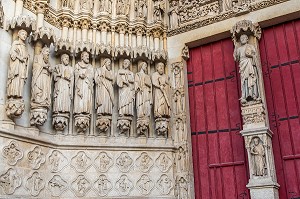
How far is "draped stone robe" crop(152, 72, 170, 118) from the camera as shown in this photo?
6.80m

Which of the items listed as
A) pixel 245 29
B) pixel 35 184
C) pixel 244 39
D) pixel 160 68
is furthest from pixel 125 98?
pixel 245 29

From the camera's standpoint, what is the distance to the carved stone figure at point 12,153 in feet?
17.4

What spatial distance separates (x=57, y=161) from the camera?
6129mm

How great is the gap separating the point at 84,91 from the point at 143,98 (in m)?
1.12

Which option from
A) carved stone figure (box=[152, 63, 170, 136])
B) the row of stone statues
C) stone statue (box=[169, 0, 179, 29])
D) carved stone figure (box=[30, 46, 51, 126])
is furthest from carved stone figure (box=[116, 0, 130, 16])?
carved stone figure (box=[30, 46, 51, 126])

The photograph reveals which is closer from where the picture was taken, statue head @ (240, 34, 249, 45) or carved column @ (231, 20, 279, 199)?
carved column @ (231, 20, 279, 199)

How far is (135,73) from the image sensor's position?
7.14 m

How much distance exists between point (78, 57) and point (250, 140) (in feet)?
11.4

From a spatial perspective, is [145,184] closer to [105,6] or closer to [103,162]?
[103,162]

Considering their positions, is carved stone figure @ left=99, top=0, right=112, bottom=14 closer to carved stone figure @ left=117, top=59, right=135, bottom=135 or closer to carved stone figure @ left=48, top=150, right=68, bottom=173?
carved stone figure @ left=117, top=59, right=135, bottom=135

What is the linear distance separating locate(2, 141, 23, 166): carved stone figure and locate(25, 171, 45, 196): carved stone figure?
388 mm

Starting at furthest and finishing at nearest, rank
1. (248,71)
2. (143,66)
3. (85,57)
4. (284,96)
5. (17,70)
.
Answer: (143,66), (85,57), (284,96), (248,71), (17,70)

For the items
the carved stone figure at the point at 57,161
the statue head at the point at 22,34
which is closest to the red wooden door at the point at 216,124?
the carved stone figure at the point at 57,161

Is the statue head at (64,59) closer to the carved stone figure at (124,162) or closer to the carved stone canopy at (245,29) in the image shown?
the carved stone figure at (124,162)
